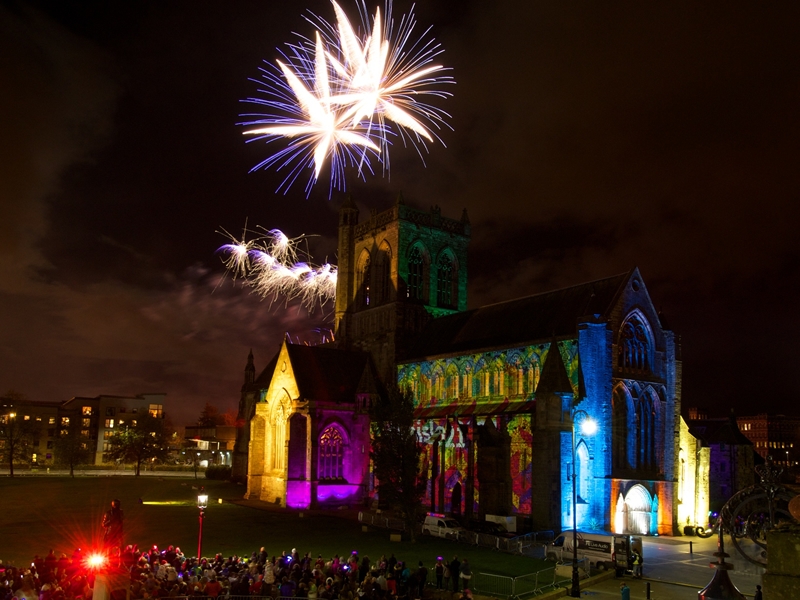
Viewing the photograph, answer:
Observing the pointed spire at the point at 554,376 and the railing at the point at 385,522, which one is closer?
the pointed spire at the point at 554,376

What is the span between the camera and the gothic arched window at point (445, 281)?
71.9 metres

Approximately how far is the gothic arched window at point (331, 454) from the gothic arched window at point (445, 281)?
59.5ft

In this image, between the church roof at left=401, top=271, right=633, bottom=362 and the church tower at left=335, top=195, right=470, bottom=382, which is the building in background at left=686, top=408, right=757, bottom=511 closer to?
the church roof at left=401, top=271, right=633, bottom=362

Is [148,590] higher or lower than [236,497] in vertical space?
higher

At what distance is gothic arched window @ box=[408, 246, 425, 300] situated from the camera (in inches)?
2758

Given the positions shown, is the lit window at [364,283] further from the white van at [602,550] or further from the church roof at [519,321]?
the white van at [602,550]

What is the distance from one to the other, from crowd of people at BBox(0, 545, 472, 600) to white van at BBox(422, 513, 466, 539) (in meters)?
15.5

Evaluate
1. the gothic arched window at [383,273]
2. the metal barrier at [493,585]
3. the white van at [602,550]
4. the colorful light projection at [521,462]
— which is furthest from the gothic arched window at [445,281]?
the metal barrier at [493,585]

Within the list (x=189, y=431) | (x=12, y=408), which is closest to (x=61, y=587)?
(x=12, y=408)

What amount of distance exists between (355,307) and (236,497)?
21717 mm

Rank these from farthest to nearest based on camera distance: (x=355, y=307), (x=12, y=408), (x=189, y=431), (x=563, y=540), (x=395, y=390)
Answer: (x=189, y=431)
(x=12, y=408)
(x=355, y=307)
(x=395, y=390)
(x=563, y=540)

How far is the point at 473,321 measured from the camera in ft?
205

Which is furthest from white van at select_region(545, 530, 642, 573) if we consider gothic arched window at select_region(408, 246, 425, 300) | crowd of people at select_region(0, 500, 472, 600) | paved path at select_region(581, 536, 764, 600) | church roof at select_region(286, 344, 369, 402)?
gothic arched window at select_region(408, 246, 425, 300)

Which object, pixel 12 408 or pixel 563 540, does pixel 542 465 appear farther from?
pixel 12 408
